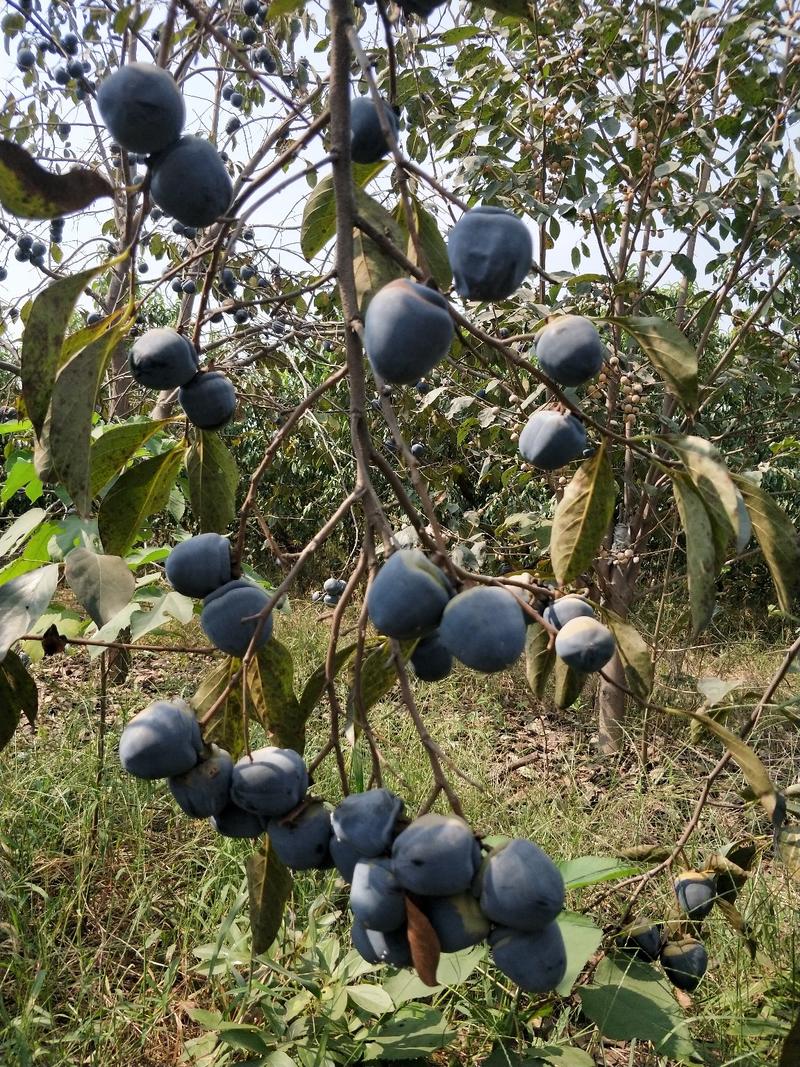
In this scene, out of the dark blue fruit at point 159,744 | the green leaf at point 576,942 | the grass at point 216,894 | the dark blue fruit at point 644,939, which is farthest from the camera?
the grass at point 216,894

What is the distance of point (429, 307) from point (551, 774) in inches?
111

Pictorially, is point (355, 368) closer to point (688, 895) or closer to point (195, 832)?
point (688, 895)

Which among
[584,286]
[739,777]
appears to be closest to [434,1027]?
[739,777]

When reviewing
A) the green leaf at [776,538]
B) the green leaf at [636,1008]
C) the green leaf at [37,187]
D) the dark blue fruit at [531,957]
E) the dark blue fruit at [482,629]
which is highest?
the green leaf at [37,187]

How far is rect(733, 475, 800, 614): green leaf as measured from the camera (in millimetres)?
780

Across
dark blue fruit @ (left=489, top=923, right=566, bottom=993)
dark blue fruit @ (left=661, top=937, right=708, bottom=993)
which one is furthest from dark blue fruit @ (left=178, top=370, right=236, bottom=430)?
dark blue fruit @ (left=661, top=937, right=708, bottom=993)

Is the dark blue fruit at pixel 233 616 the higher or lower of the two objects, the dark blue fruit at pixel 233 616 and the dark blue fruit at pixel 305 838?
the higher

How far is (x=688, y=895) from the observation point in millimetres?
1272

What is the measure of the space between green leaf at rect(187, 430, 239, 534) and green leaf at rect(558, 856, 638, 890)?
88cm

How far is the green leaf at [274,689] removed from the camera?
34.4 inches

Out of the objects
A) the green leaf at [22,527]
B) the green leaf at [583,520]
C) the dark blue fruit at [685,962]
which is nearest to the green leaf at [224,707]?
the green leaf at [583,520]

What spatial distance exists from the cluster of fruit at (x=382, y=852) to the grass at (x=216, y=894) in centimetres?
16

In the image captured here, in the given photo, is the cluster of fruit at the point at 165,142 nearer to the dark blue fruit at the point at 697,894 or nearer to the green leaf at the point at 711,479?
the green leaf at the point at 711,479

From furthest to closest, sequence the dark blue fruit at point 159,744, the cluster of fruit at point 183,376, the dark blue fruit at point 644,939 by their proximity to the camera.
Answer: the dark blue fruit at point 644,939
the cluster of fruit at point 183,376
the dark blue fruit at point 159,744
